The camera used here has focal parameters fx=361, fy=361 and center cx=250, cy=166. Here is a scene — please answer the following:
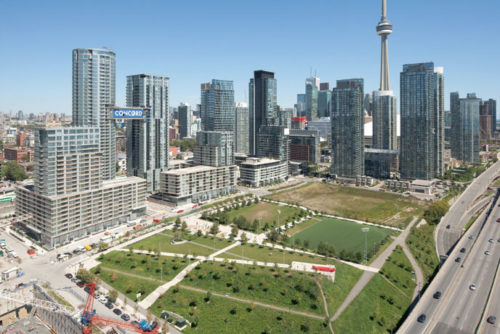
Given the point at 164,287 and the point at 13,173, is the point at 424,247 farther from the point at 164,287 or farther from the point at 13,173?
the point at 13,173

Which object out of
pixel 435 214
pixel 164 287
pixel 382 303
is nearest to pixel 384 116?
pixel 435 214

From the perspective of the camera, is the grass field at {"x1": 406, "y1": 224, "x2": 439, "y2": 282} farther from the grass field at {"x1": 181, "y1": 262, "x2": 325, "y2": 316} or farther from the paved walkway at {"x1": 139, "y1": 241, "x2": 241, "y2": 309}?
the paved walkway at {"x1": 139, "y1": 241, "x2": 241, "y2": 309}

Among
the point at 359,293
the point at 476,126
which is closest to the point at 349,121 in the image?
the point at 476,126

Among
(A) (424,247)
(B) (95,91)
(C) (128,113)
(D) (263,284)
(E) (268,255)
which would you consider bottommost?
(D) (263,284)

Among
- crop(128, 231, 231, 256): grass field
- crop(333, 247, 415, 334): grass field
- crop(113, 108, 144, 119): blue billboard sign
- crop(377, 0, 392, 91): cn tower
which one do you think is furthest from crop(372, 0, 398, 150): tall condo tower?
crop(128, 231, 231, 256): grass field

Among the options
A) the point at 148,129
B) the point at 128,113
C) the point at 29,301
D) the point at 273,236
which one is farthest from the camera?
the point at 148,129

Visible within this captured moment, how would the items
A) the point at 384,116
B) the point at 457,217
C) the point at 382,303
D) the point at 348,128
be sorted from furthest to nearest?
the point at 384,116 < the point at 348,128 < the point at 457,217 < the point at 382,303

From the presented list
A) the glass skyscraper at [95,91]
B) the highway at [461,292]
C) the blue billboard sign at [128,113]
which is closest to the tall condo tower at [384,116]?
the highway at [461,292]

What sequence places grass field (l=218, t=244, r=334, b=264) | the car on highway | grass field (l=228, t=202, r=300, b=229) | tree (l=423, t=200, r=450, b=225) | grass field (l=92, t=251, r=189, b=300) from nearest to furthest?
the car on highway → grass field (l=92, t=251, r=189, b=300) → grass field (l=218, t=244, r=334, b=264) → tree (l=423, t=200, r=450, b=225) → grass field (l=228, t=202, r=300, b=229)
